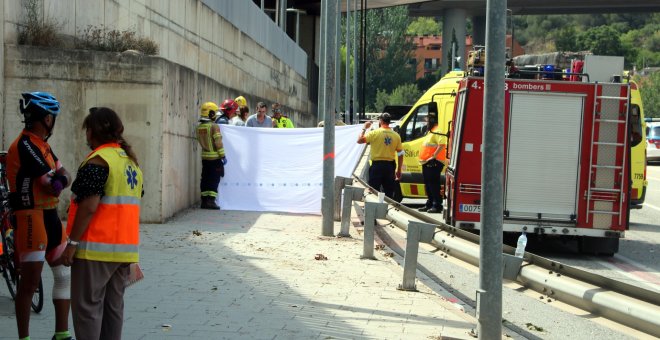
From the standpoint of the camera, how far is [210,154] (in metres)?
17.2

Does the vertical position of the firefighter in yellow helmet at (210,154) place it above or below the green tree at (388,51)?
below

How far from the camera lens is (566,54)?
19.9 meters

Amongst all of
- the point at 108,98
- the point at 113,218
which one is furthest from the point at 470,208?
the point at 113,218

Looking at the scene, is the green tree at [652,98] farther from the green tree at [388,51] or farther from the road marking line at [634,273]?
the road marking line at [634,273]

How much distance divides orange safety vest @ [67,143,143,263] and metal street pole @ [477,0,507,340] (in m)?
2.48

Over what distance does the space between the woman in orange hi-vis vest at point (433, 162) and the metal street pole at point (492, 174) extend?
40.7ft

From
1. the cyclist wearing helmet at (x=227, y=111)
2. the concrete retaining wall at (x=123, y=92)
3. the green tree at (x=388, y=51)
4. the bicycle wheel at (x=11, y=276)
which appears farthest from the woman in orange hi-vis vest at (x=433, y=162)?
the green tree at (x=388, y=51)

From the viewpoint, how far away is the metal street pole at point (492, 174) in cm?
708

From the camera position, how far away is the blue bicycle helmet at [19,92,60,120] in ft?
21.8

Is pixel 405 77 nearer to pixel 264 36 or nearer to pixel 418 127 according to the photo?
pixel 264 36

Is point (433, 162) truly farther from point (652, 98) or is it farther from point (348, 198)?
point (652, 98)

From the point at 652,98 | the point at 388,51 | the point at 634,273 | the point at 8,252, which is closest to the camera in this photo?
the point at 8,252

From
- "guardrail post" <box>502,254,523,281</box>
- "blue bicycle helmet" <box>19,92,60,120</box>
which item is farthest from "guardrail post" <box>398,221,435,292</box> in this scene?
"blue bicycle helmet" <box>19,92,60,120</box>

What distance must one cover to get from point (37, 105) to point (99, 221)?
1.22 m
